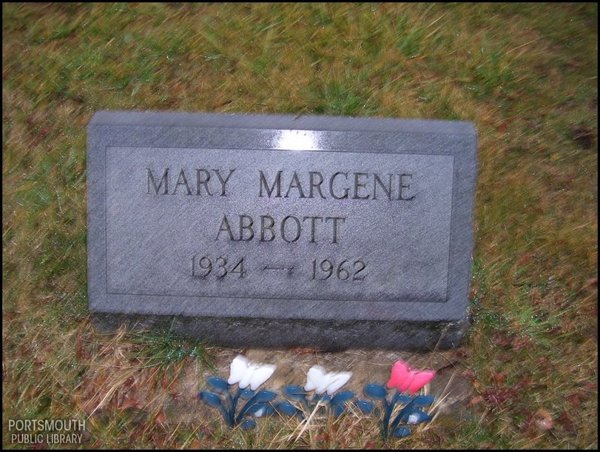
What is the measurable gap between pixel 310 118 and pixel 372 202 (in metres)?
0.48

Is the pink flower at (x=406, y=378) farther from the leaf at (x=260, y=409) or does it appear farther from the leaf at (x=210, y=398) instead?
the leaf at (x=210, y=398)

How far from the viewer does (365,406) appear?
9.14ft

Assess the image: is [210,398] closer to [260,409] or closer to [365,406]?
[260,409]

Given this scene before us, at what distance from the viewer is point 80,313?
3012mm

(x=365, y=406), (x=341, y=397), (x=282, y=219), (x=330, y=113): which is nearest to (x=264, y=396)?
(x=341, y=397)

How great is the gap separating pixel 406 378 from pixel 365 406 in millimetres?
242

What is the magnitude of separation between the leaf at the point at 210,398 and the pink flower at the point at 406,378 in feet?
2.56

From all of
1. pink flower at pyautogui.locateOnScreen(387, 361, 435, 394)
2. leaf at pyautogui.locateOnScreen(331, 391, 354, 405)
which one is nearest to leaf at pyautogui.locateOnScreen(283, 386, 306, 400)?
leaf at pyautogui.locateOnScreen(331, 391, 354, 405)

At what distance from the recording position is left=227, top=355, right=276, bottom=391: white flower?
8.86 ft

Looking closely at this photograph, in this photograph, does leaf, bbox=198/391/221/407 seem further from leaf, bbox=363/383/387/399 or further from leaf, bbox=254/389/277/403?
leaf, bbox=363/383/387/399

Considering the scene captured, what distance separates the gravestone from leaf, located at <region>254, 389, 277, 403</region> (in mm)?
335

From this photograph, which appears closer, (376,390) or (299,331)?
(376,390)

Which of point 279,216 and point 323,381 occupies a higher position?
point 279,216

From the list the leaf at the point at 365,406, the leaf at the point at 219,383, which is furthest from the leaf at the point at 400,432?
the leaf at the point at 219,383
